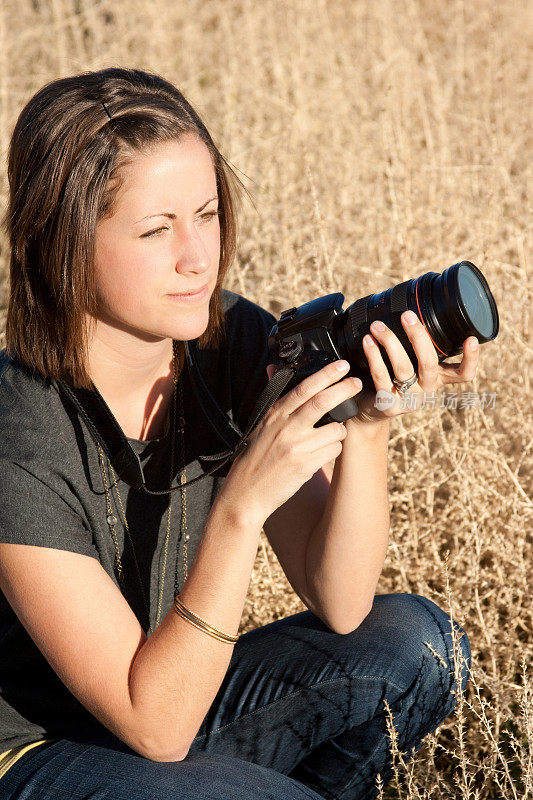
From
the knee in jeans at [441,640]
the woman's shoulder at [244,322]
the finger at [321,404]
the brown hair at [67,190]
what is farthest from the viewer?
the woman's shoulder at [244,322]

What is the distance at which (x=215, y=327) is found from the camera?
1.66 m

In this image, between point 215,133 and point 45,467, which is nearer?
point 45,467

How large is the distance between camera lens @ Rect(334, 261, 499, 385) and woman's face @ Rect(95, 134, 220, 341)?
25 centimetres

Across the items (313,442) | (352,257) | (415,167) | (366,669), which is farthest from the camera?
(415,167)

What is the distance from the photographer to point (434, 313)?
1288 millimetres

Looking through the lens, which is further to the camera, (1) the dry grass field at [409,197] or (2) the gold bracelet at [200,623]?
(1) the dry grass field at [409,197]

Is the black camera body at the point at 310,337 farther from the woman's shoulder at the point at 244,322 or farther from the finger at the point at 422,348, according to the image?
the woman's shoulder at the point at 244,322

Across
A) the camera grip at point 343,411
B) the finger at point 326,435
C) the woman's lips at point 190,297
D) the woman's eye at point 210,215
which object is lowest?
the finger at point 326,435

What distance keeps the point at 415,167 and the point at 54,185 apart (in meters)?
1.95

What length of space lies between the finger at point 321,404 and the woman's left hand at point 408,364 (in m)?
0.07

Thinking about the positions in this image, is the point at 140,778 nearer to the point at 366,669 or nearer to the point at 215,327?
the point at 366,669

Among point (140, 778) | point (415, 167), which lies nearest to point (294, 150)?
point (415, 167)

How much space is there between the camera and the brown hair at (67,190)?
135 cm

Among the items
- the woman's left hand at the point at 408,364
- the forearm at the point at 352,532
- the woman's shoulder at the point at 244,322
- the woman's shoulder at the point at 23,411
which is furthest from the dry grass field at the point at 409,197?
the woman's shoulder at the point at 23,411
